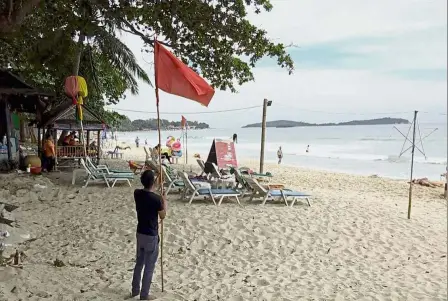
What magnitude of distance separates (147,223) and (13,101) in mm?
12482

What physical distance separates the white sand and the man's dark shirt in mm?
836

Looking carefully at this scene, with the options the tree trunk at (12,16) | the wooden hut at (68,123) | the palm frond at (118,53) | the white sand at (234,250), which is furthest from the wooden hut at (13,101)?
the tree trunk at (12,16)

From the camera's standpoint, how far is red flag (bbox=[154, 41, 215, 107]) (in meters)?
5.61

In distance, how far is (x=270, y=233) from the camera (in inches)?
298

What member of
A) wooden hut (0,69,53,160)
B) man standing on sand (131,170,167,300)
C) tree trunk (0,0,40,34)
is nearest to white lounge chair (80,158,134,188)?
wooden hut (0,69,53,160)

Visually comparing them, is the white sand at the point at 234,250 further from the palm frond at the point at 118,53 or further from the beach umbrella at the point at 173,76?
the palm frond at the point at 118,53

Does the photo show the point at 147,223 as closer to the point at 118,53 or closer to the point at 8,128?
the point at 8,128

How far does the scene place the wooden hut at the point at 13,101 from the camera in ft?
40.7

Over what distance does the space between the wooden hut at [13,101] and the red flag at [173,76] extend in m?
8.10

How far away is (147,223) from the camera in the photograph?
14.7 feet

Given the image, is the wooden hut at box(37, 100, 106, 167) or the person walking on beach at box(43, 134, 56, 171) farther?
the wooden hut at box(37, 100, 106, 167)

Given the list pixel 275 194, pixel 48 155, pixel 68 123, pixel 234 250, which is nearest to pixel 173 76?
pixel 234 250

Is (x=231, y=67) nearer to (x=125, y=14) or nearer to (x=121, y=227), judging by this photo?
(x=125, y=14)

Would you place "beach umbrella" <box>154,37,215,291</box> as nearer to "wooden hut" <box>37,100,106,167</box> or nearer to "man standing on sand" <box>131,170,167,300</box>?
"man standing on sand" <box>131,170,167,300</box>
